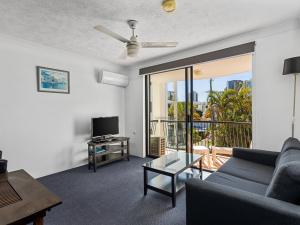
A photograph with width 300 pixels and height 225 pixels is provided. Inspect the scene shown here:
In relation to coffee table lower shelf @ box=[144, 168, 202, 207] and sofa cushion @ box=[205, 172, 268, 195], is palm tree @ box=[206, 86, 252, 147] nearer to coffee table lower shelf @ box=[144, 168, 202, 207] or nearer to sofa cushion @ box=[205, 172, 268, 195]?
coffee table lower shelf @ box=[144, 168, 202, 207]

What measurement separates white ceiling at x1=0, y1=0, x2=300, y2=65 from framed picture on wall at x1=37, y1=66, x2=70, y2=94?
20.2 inches

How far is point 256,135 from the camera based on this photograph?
267cm

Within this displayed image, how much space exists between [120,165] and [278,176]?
298 centimetres

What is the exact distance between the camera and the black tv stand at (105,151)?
11.1 feet

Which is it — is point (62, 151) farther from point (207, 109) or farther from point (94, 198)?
point (207, 109)

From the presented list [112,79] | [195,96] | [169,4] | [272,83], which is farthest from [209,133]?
[169,4]

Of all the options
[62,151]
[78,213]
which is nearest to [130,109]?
[62,151]

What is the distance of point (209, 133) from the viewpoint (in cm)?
408

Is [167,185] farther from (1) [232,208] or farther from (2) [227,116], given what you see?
(2) [227,116]

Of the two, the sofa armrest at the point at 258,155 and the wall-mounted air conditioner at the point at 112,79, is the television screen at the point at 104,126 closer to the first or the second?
the wall-mounted air conditioner at the point at 112,79

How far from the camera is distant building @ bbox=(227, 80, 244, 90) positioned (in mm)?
3775

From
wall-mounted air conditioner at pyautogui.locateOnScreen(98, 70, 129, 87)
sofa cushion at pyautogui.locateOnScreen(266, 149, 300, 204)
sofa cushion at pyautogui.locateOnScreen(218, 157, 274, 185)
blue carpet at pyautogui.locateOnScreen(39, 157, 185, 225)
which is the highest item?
wall-mounted air conditioner at pyautogui.locateOnScreen(98, 70, 129, 87)

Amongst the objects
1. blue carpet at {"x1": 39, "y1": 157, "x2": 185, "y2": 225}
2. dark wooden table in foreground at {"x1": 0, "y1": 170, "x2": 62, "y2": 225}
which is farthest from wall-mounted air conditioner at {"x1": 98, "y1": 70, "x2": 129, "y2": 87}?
dark wooden table in foreground at {"x1": 0, "y1": 170, "x2": 62, "y2": 225}

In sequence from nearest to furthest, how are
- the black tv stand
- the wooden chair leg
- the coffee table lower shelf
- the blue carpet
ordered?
the wooden chair leg
the blue carpet
the coffee table lower shelf
the black tv stand
